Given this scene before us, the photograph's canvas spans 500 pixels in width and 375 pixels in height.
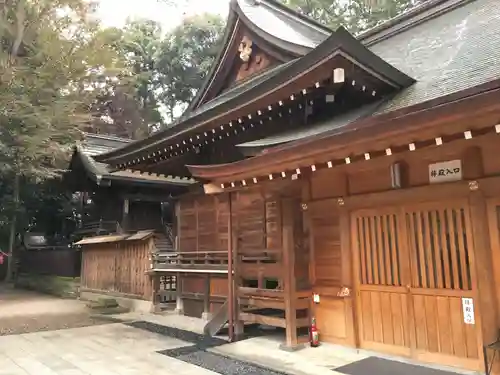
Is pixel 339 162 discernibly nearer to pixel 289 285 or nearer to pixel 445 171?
pixel 445 171

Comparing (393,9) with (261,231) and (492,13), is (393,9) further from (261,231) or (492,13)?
(261,231)

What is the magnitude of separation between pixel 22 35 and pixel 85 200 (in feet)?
23.5

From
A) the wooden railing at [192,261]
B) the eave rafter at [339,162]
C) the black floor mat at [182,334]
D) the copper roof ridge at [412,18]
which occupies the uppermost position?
the copper roof ridge at [412,18]

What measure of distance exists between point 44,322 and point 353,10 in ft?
82.6

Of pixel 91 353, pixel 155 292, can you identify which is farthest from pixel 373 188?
pixel 155 292

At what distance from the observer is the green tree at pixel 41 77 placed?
13281mm

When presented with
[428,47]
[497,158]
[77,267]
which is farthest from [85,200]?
[497,158]

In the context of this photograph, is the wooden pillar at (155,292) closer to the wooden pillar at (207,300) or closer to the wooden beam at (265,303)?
the wooden pillar at (207,300)

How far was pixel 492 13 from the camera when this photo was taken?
7344 millimetres

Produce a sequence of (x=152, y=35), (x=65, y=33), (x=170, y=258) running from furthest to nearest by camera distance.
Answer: (x=152, y=35), (x=65, y=33), (x=170, y=258)

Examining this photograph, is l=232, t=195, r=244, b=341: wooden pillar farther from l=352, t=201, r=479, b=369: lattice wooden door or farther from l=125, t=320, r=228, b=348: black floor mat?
l=352, t=201, r=479, b=369: lattice wooden door

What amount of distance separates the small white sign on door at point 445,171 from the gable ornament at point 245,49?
6.20 m

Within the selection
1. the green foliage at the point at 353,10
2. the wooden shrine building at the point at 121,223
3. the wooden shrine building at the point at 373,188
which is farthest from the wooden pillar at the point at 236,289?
the green foliage at the point at 353,10

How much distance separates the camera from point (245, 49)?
10.0 m
